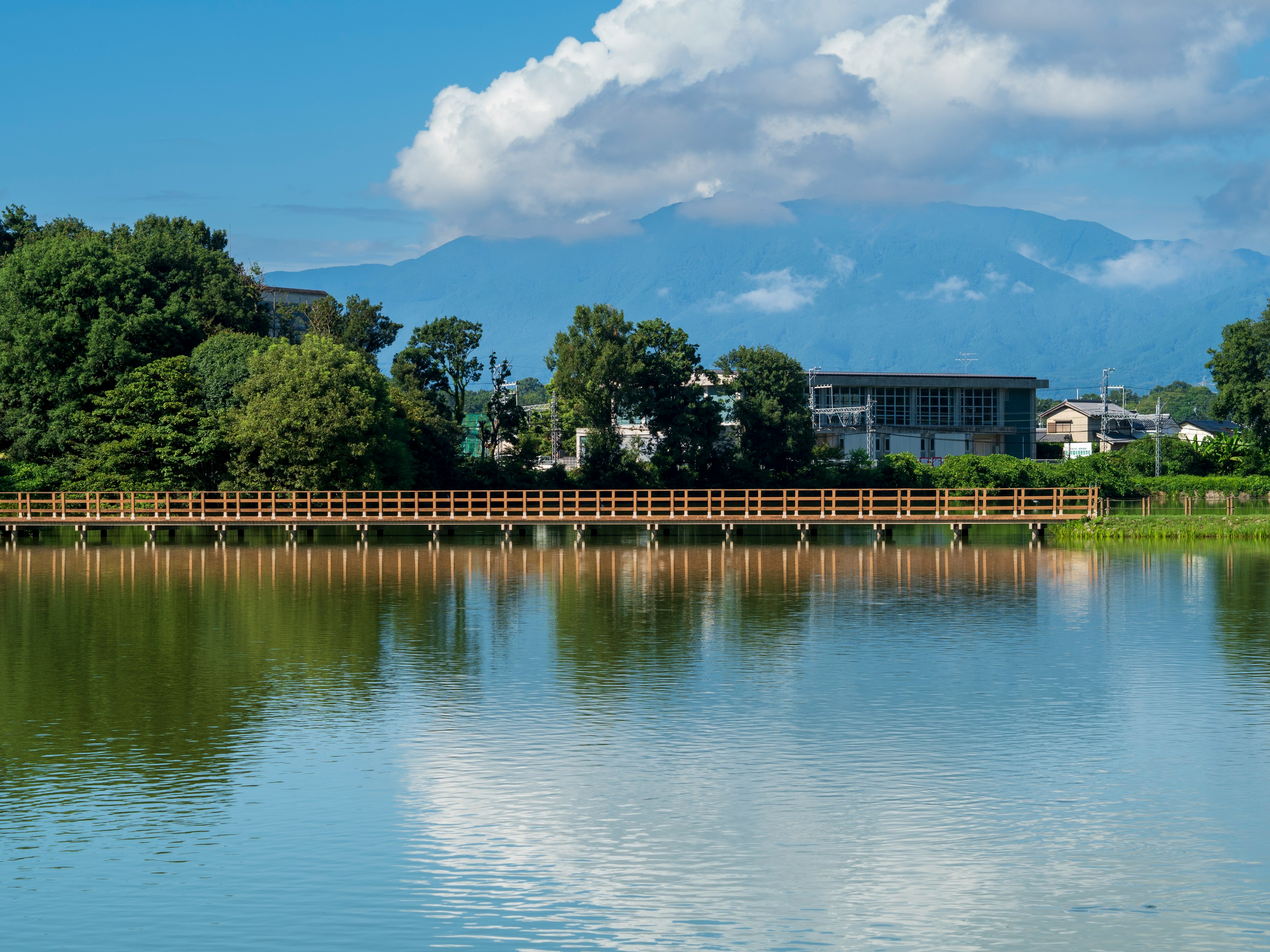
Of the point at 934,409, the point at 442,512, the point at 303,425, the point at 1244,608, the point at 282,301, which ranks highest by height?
the point at 282,301

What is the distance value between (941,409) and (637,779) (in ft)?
362

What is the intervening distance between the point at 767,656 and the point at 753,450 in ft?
194

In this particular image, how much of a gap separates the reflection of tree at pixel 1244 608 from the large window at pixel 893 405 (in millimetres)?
70023

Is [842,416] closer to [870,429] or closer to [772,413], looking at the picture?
[870,429]

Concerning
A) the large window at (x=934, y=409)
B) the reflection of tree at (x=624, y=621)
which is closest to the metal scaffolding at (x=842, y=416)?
the large window at (x=934, y=409)

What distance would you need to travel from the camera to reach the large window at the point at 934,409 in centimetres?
12275

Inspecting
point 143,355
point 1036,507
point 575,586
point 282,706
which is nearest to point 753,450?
point 1036,507

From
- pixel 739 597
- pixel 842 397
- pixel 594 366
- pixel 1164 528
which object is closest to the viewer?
pixel 739 597

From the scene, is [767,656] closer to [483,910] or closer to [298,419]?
[483,910]

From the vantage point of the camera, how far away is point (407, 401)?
73875 mm

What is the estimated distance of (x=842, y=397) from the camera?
120 m

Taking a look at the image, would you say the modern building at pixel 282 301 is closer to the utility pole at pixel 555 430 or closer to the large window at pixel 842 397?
the utility pole at pixel 555 430

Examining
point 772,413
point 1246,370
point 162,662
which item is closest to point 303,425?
point 772,413

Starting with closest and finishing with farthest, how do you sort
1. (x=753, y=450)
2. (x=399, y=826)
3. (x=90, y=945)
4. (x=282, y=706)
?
(x=90, y=945)
(x=399, y=826)
(x=282, y=706)
(x=753, y=450)
